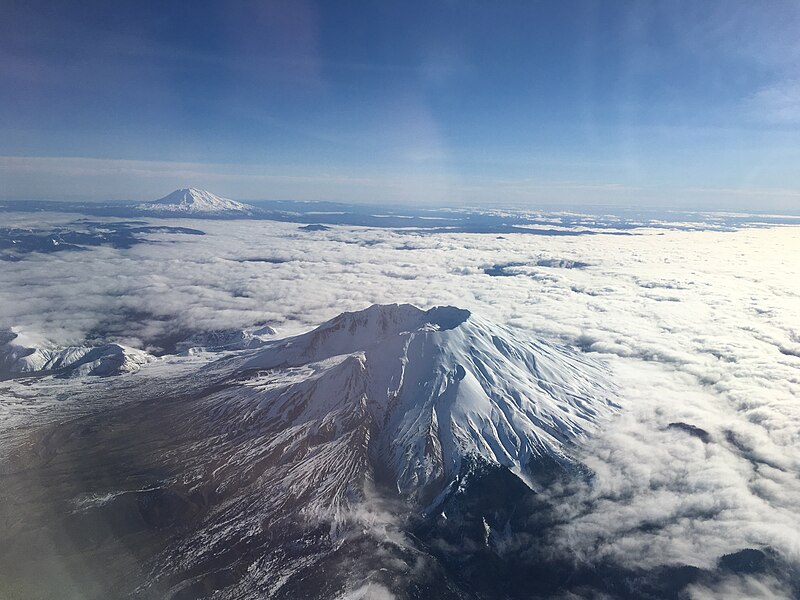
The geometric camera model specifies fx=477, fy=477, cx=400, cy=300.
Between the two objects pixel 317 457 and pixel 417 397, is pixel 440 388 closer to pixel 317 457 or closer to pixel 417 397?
pixel 417 397

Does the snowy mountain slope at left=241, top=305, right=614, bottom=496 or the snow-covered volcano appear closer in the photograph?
the snow-covered volcano

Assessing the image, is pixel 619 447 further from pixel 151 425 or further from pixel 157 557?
pixel 151 425

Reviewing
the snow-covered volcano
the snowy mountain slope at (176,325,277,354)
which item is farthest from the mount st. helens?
the snowy mountain slope at (176,325,277,354)

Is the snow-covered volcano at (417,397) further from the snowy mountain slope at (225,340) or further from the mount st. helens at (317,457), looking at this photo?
the snowy mountain slope at (225,340)

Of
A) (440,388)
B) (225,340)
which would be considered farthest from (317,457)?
(225,340)

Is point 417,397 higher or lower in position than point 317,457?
higher

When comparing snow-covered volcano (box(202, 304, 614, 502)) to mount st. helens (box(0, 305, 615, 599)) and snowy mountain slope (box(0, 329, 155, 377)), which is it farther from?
snowy mountain slope (box(0, 329, 155, 377))
